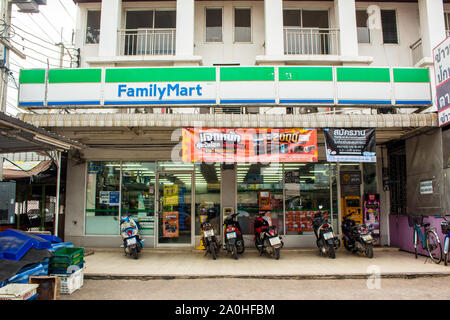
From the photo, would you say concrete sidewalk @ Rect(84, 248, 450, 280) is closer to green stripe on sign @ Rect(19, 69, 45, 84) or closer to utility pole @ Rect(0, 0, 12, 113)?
utility pole @ Rect(0, 0, 12, 113)

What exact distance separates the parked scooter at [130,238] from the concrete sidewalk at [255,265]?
21 cm

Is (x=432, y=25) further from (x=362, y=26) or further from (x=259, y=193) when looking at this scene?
(x=259, y=193)

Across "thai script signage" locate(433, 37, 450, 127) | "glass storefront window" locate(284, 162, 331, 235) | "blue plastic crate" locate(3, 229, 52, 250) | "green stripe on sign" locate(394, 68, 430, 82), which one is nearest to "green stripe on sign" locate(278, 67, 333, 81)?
"green stripe on sign" locate(394, 68, 430, 82)

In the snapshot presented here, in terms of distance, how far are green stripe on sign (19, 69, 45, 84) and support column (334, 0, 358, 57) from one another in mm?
9476

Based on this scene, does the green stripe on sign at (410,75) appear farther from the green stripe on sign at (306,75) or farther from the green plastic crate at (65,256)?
the green plastic crate at (65,256)

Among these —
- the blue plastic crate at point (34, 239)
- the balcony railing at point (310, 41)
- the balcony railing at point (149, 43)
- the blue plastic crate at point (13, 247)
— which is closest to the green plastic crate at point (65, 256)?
the blue plastic crate at point (34, 239)

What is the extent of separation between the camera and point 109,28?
1162 cm

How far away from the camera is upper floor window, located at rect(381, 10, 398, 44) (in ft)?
40.3

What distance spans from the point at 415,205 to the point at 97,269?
890 cm

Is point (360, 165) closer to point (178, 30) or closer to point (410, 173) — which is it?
point (410, 173)

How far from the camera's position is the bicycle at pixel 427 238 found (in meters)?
8.51

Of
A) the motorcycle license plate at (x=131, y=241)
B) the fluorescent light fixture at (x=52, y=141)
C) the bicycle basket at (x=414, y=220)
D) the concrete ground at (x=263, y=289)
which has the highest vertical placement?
the fluorescent light fixture at (x=52, y=141)

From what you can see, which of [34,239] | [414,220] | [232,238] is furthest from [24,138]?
[414,220]

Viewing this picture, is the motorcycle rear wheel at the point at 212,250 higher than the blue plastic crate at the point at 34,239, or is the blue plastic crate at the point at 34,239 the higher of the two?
the blue plastic crate at the point at 34,239
